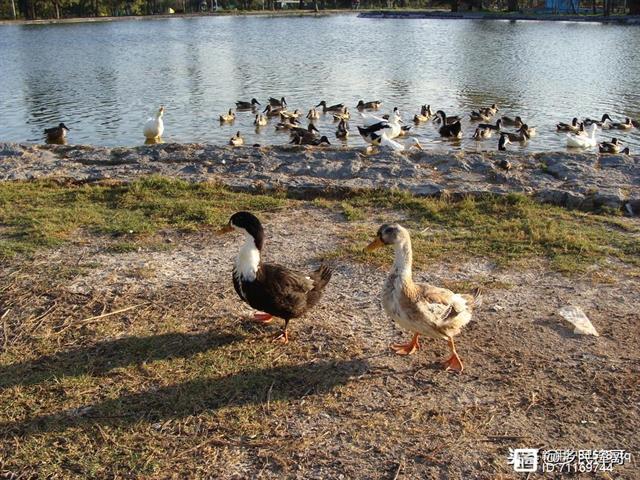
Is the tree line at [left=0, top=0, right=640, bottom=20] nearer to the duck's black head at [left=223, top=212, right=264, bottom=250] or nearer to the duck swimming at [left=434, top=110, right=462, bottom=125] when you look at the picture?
the duck swimming at [left=434, top=110, right=462, bottom=125]

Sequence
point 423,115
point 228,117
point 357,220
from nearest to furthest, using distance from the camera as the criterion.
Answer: point 357,220 < point 228,117 < point 423,115

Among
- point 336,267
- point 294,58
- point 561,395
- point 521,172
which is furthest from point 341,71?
point 561,395

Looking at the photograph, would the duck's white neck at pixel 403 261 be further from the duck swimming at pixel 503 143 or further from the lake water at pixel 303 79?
the lake water at pixel 303 79

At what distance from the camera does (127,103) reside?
21109 millimetres

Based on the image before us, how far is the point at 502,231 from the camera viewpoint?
695 centimetres

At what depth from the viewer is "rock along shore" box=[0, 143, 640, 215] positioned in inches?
326

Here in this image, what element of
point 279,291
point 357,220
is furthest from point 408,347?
point 357,220

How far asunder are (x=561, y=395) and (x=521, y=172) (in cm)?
537

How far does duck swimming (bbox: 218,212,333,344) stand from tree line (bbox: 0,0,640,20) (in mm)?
65471

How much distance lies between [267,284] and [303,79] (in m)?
23.5

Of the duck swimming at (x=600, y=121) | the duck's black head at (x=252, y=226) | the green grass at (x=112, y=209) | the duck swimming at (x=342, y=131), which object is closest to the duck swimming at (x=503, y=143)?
the duck swimming at (x=600, y=121)

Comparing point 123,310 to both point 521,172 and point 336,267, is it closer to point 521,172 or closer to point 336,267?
point 336,267

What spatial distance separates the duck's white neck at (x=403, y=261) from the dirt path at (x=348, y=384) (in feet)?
2.07

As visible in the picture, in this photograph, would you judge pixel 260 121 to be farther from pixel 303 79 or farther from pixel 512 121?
pixel 303 79
